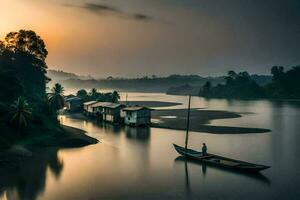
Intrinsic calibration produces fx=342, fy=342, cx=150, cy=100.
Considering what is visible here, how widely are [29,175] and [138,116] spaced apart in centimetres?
4400

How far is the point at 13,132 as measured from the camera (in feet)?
177

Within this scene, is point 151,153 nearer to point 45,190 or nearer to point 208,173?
point 208,173

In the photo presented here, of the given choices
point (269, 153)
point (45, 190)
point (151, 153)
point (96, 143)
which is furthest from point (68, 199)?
point (269, 153)

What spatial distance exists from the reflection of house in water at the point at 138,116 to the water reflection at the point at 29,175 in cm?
3273

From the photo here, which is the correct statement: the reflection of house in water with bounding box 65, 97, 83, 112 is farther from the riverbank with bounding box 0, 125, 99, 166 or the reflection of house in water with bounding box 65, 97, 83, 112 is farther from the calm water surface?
the calm water surface

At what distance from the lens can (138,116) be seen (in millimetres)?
83125

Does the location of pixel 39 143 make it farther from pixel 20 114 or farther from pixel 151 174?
pixel 151 174

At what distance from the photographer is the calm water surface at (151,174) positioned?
35.3 metres

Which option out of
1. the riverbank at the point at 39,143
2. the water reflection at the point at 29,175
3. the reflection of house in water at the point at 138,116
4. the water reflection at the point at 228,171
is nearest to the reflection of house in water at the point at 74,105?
the reflection of house in water at the point at 138,116

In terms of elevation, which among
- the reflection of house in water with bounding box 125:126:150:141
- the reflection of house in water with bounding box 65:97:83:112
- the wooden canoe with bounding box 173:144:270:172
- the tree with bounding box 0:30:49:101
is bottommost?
the reflection of house in water with bounding box 125:126:150:141

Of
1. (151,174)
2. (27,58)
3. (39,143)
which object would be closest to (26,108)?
(39,143)

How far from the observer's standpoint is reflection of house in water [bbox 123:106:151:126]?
8288 centimetres

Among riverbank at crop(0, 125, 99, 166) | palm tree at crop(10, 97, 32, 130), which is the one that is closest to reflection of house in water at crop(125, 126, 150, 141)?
riverbank at crop(0, 125, 99, 166)

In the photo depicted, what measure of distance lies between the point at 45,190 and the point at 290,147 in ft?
140
